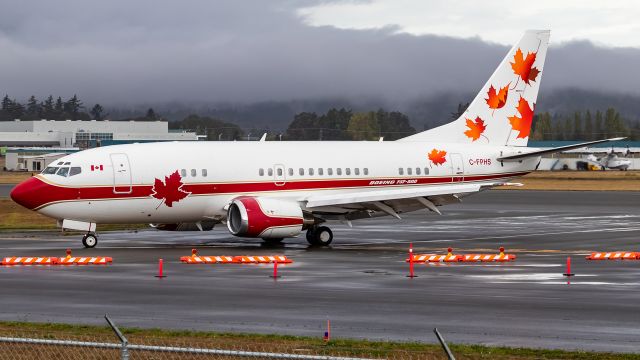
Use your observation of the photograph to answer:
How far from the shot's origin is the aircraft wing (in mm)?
44094

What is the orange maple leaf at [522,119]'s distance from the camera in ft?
167

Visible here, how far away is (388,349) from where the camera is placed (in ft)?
66.0

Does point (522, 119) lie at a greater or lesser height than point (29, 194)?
greater

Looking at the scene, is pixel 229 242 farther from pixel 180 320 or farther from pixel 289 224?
pixel 180 320

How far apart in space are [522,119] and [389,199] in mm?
10444

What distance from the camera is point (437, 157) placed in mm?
48281

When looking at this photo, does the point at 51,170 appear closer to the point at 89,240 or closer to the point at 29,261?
the point at 89,240

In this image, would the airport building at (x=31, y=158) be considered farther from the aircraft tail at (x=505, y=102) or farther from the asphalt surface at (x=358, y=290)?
the aircraft tail at (x=505, y=102)

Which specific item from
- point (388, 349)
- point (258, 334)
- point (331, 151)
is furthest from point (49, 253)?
point (388, 349)

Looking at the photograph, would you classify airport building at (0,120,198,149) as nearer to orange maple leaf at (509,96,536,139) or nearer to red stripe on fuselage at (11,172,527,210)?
orange maple leaf at (509,96,536,139)

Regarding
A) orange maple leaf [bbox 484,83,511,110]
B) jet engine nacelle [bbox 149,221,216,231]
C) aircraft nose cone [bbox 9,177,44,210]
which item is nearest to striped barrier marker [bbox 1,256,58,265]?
aircraft nose cone [bbox 9,177,44,210]

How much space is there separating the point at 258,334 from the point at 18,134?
609ft

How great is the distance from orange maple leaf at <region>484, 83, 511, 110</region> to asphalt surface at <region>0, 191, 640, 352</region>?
Answer: 6.08 m

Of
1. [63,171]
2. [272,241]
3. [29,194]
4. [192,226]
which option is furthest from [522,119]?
[29,194]
